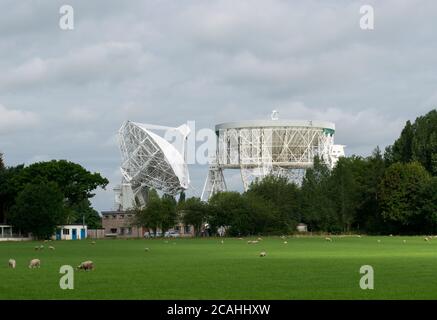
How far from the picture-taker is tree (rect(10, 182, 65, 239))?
99.5 meters

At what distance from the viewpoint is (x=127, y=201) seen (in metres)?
132

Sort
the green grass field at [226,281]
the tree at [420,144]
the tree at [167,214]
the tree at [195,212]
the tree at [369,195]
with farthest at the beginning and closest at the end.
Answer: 1. the tree at [420,144]
2. the tree at [167,214]
3. the tree at [369,195]
4. the tree at [195,212]
5. the green grass field at [226,281]

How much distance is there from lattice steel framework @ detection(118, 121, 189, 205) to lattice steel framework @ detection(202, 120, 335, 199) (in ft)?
18.1

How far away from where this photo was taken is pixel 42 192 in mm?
99812

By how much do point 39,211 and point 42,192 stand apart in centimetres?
231

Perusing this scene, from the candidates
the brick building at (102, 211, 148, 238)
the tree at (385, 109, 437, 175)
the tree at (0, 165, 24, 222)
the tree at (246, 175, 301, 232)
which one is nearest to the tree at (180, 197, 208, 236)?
the tree at (246, 175, 301, 232)

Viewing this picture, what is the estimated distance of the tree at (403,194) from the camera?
100925 mm

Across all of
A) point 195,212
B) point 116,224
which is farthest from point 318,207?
point 116,224

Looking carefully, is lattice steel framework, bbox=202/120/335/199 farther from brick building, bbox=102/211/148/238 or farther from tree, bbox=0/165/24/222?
tree, bbox=0/165/24/222

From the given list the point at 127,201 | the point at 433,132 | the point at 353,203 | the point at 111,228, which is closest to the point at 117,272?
the point at 353,203

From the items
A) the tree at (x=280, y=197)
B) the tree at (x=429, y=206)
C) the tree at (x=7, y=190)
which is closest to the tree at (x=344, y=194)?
the tree at (x=280, y=197)

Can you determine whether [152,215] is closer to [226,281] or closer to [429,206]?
[429,206]

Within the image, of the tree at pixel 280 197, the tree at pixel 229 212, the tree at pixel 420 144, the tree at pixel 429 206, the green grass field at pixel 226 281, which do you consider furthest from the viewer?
the tree at pixel 420 144

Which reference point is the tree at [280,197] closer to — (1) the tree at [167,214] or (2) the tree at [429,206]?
(1) the tree at [167,214]
